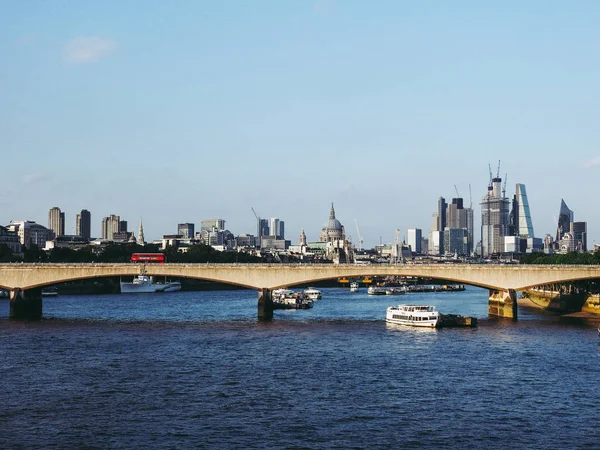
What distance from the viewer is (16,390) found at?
58.1 meters

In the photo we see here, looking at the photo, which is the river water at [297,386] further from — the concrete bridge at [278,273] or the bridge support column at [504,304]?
the concrete bridge at [278,273]

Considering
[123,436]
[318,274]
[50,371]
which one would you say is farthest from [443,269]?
[123,436]

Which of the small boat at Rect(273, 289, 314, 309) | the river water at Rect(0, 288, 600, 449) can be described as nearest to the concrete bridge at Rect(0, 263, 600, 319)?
the river water at Rect(0, 288, 600, 449)

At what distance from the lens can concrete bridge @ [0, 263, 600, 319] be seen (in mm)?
112750

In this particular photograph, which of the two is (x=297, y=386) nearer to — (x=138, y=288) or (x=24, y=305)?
(x=24, y=305)

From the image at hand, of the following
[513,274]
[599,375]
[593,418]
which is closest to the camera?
[593,418]

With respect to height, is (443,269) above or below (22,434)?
above

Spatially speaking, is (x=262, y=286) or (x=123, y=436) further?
(x=262, y=286)

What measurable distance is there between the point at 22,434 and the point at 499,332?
6019cm

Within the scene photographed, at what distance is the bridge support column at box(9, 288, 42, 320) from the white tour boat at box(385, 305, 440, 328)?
44.6 metres

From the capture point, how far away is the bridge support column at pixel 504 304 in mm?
113750

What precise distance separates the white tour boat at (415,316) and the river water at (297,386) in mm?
4376

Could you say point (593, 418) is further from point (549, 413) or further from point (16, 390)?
point (16, 390)

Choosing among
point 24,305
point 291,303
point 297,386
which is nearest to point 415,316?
point 291,303
